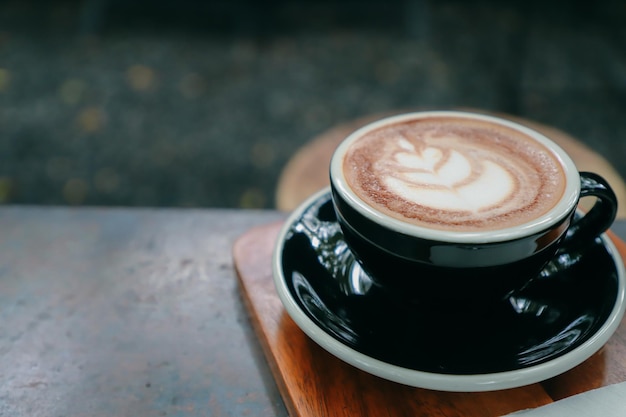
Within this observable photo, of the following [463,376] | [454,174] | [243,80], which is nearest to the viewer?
[463,376]

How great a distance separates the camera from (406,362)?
0.47 metres

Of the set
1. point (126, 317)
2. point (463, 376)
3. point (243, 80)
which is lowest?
point (243, 80)

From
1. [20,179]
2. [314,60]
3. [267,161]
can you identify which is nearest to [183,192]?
[267,161]

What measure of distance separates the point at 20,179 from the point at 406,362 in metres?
1.81

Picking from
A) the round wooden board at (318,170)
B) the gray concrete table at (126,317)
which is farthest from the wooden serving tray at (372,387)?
the round wooden board at (318,170)

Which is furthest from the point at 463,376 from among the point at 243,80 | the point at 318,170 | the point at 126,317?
the point at 243,80

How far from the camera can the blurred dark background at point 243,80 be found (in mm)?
1988

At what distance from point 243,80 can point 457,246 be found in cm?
208

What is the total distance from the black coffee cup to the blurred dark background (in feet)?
4.40

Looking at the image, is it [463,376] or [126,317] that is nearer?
[463,376]

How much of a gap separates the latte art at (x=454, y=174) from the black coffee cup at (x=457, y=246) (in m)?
0.01

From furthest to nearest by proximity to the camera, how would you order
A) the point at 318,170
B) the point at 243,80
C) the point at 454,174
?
the point at 243,80
the point at 318,170
the point at 454,174

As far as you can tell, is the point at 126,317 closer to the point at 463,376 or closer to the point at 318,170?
the point at 463,376

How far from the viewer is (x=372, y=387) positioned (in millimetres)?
506
